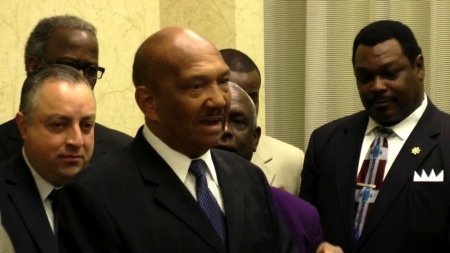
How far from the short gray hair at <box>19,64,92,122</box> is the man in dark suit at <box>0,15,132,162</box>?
263mm

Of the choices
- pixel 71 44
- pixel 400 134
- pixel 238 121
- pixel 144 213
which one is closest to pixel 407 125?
pixel 400 134

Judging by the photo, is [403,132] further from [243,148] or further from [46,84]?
[46,84]

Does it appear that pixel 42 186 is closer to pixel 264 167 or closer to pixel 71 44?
Result: pixel 71 44

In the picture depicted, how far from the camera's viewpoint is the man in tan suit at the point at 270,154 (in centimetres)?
344

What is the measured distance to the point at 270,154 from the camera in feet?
11.5

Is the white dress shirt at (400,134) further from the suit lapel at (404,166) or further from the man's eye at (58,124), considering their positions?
the man's eye at (58,124)

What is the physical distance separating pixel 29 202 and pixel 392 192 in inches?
48.8

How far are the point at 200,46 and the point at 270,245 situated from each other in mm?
502

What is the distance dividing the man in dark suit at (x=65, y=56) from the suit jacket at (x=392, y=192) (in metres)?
0.75

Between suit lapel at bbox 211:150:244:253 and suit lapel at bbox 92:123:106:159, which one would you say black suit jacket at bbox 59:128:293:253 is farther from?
suit lapel at bbox 92:123:106:159

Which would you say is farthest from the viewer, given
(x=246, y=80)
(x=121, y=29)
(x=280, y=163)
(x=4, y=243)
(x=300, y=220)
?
(x=121, y=29)

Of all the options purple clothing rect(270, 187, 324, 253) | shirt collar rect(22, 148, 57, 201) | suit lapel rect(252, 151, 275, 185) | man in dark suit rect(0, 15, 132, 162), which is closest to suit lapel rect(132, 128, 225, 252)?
purple clothing rect(270, 187, 324, 253)

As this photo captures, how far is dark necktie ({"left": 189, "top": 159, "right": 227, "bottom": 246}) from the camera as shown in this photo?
6.82ft

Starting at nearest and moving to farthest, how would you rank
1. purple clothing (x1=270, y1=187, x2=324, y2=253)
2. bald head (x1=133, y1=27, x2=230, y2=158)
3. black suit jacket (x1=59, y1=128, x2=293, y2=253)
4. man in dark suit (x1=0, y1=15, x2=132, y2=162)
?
black suit jacket (x1=59, y1=128, x2=293, y2=253) → bald head (x1=133, y1=27, x2=230, y2=158) → purple clothing (x1=270, y1=187, x2=324, y2=253) → man in dark suit (x1=0, y1=15, x2=132, y2=162)
